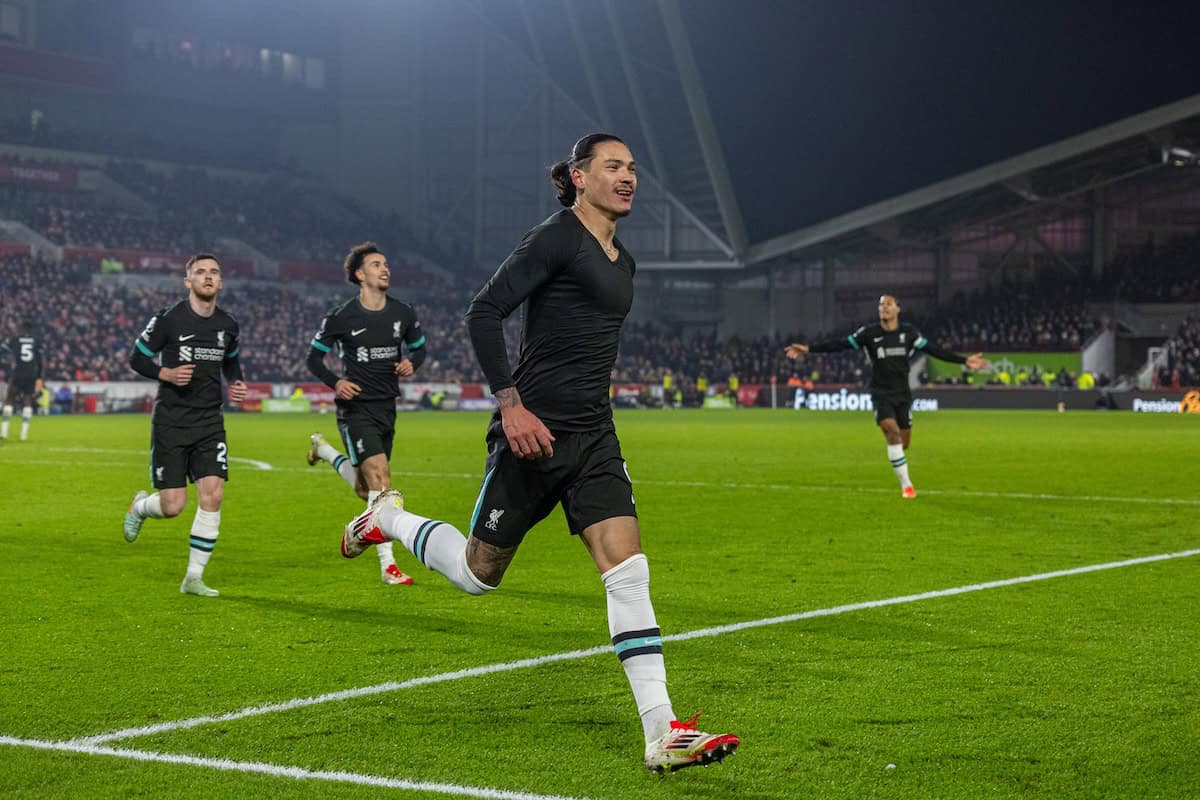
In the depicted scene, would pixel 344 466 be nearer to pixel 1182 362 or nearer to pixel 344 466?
pixel 344 466

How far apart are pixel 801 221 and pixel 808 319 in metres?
12.5

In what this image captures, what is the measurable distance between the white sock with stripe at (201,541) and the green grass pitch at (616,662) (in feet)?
0.77

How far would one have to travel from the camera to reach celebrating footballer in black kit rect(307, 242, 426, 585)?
1121 cm

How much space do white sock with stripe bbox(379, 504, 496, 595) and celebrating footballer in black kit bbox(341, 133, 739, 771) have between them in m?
0.03

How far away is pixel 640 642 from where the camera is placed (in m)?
5.48

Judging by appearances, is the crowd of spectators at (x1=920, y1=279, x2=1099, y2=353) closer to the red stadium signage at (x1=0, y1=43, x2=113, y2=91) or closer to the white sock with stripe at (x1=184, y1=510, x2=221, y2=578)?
the red stadium signage at (x1=0, y1=43, x2=113, y2=91)

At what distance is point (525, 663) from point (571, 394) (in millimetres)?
1960

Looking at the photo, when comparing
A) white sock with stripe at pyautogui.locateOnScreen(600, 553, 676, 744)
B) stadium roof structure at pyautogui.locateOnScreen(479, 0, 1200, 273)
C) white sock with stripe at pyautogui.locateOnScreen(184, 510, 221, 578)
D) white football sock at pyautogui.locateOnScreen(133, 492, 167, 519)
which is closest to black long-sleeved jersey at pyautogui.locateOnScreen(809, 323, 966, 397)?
white football sock at pyautogui.locateOnScreen(133, 492, 167, 519)

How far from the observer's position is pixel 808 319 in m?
77.4

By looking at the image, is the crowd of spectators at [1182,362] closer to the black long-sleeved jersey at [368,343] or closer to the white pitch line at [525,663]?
the white pitch line at [525,663]

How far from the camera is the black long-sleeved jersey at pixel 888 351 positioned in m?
18.1

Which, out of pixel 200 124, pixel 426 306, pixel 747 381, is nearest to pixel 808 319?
pixel 747 381

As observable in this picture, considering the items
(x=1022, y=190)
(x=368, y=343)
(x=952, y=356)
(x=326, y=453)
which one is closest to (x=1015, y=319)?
(x=1022, y=190)

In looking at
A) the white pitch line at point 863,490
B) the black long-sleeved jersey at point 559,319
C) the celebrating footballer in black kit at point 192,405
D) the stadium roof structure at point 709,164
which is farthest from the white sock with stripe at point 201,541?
the stadium roof structure at point 709,164
